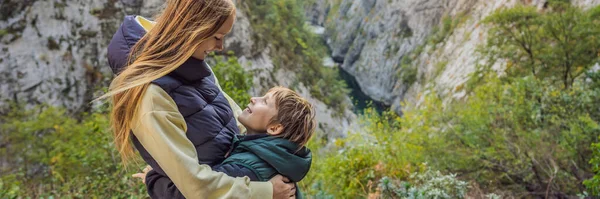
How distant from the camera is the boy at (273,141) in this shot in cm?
177

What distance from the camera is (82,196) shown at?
5074 millimetres

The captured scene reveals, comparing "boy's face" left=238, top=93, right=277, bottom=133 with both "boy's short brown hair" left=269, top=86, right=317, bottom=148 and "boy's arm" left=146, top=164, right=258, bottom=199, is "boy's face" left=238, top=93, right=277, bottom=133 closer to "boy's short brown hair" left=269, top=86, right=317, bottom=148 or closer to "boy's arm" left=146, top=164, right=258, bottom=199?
"boy's short brown hair" left=269, top=86, right=317, bottom=148

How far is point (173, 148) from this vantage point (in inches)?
60.6

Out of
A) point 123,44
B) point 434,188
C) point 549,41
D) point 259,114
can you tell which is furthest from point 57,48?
point 259,114

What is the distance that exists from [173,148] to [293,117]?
55 centimetres

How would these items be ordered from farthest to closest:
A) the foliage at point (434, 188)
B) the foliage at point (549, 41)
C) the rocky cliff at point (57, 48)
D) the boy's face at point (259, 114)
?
1. the rocky cliff at point (57, 48)
2. the foliage at point (549, 41)
3. the foliage at point (434, 188)
4. the boy's face at point (259, 114)

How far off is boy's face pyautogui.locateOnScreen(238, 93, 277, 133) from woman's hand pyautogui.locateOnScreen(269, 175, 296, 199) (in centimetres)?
23

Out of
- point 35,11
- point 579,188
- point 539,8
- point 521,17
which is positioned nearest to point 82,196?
point 579,188

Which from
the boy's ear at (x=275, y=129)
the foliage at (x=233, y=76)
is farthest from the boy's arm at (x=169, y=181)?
the foliage at (x=233, y=76)

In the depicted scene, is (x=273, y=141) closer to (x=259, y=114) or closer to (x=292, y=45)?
(x=259, y=114)

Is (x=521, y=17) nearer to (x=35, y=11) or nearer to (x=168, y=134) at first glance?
(x=168, y=134)

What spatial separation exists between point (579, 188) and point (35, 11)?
2087 cm

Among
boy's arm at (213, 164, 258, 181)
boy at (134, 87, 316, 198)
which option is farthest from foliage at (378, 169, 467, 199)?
boy's arm at (213, 164, 258, 181)

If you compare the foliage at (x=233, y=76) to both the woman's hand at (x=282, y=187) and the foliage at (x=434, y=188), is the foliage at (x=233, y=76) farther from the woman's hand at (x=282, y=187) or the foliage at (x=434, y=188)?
the woman's hand at (x=282, y=187)
